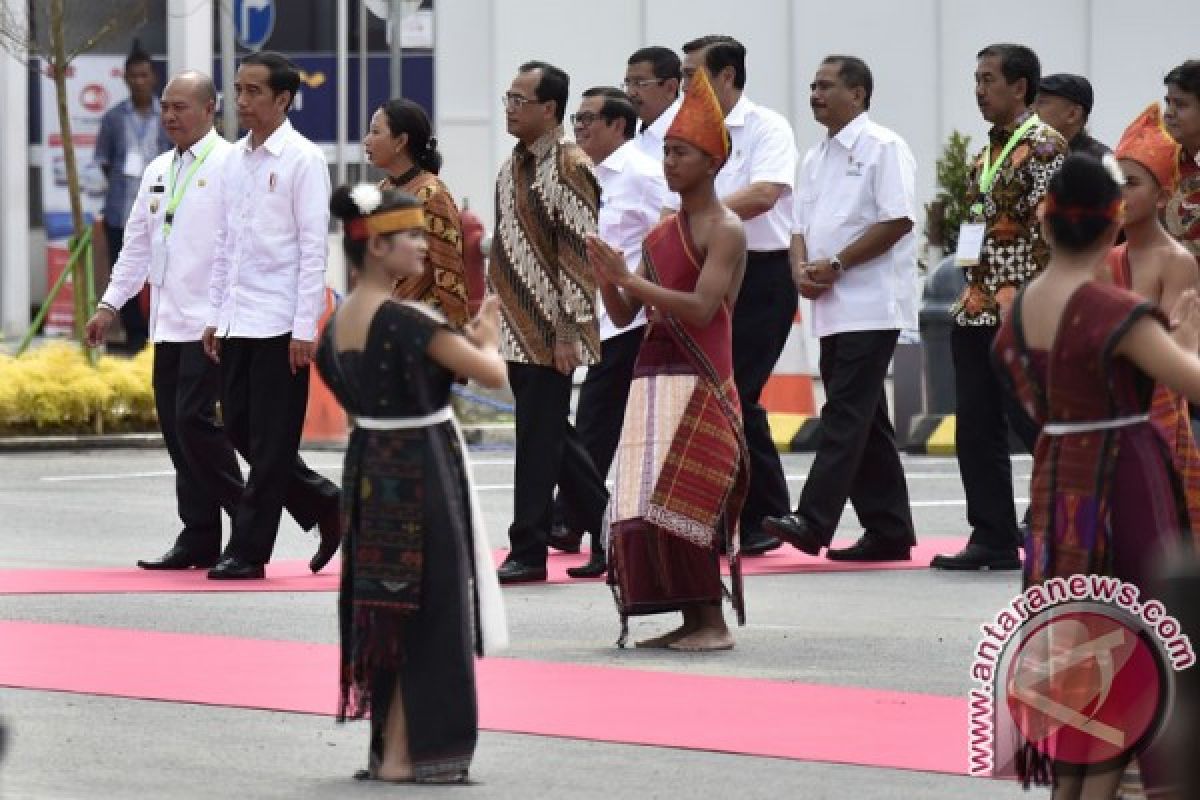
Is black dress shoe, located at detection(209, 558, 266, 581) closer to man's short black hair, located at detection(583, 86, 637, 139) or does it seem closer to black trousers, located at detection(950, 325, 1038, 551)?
man's short black hair, located at detection(583, 86, 637, 139)

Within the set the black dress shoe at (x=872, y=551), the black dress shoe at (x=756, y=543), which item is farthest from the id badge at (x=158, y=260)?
the black dress shoe at (x=872, y=551)

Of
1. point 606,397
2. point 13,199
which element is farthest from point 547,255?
point 13,199

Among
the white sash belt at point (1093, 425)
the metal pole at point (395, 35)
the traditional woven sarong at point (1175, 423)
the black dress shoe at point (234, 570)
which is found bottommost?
the black dress shoe at point (234, 570)

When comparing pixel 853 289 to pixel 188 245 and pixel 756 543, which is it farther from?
pixel 188 245

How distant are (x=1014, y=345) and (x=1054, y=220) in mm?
307

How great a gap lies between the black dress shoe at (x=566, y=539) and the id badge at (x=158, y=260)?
2.04m

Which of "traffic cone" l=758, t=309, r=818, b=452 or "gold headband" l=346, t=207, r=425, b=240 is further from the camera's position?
"traffic cone" l=758, t=309, r=818, b=452

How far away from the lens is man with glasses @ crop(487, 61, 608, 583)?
38.2 feet

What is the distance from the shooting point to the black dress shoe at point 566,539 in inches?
505

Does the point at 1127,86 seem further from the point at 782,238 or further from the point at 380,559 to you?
the point at 380,559

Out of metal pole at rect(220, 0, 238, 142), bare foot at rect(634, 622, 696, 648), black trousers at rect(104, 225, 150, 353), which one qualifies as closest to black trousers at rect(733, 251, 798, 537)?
bare foot at rect(634, 622, 696, 648)

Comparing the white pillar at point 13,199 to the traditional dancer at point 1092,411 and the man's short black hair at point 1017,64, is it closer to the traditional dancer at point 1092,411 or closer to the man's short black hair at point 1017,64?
the man's short black hair at point 1017,64

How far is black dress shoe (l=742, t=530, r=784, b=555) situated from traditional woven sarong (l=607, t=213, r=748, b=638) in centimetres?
303

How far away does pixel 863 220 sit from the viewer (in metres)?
Result: 12.3
